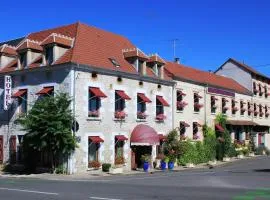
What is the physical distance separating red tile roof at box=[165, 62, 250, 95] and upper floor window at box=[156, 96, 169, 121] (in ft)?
9.93

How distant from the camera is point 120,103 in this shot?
1368 inches

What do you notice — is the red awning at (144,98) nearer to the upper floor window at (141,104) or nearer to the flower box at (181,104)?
the upper floor window at (141,104)

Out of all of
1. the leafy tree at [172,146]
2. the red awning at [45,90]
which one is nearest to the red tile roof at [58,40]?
the red awning at [45,90]

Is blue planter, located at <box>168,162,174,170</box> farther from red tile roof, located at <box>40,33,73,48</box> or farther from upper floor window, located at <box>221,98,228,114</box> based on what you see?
upper floor window, located at <box>221,98,228,114</box>

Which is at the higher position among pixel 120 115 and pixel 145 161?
pixel 120 115

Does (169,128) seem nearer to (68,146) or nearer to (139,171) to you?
(139,171)

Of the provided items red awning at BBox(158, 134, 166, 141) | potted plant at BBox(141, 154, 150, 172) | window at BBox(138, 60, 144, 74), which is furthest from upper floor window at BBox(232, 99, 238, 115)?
potted plant at BBox(141, 154, 150, 172)

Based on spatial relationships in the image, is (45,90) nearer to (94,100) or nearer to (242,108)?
(94,100)

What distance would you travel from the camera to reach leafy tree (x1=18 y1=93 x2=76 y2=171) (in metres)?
29.3

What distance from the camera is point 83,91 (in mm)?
31484

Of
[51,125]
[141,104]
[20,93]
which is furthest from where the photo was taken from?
[141,104]

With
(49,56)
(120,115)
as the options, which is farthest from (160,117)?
(49,56)

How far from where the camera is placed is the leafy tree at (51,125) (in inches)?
1154

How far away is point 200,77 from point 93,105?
643 inches
